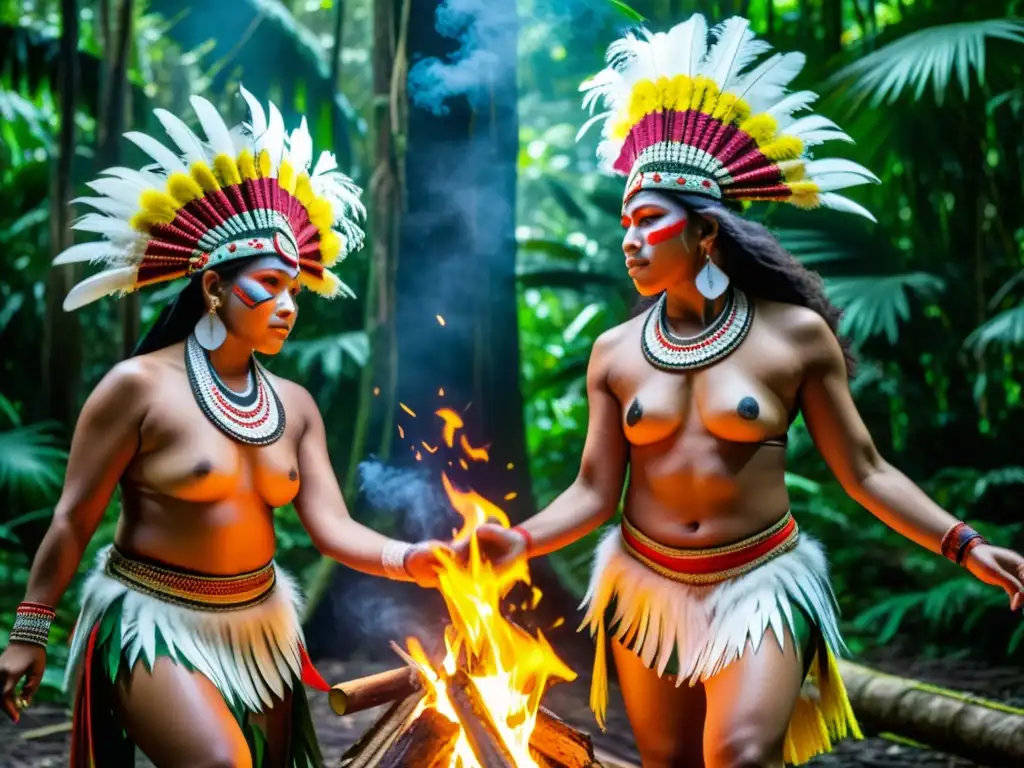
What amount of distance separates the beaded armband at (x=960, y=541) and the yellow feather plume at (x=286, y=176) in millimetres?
1854

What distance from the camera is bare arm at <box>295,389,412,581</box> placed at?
2.72m

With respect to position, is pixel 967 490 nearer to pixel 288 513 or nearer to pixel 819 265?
pixel 819 265

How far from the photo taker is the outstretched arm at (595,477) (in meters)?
2.79

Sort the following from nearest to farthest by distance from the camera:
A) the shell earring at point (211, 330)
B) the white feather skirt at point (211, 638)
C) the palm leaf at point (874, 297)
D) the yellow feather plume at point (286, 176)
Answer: the white feather skirt at point (211, 638) → the shell earring at point (211, 330) → the yellow feather plume at point (286, 176) → the palm leaf at point (874, 297)

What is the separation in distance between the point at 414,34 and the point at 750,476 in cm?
235

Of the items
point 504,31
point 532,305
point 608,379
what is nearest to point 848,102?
point 504,31

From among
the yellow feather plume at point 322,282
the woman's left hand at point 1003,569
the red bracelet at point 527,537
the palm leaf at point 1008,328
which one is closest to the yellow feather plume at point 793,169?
the woman's left hand at point 1003,569

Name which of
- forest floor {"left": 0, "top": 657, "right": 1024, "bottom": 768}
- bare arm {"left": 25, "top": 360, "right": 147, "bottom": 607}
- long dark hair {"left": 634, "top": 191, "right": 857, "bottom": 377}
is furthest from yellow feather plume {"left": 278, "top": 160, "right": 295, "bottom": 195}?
forest floor {"left": 0, "top": 657, "right": 1024, "bottom": 768}

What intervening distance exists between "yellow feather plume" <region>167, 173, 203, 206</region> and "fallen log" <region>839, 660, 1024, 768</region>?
125 inches

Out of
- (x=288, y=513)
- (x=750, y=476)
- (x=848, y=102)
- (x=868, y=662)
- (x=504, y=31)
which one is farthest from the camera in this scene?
(x=288, y=513)

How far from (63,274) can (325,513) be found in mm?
3820

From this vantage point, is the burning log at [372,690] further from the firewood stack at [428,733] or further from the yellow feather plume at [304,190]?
the yellow feather plume at [304,190]

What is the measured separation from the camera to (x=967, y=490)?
6184 millimetres

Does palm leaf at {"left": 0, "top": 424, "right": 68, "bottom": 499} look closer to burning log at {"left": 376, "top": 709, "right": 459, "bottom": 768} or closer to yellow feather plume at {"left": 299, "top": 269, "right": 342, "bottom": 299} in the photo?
yellow feather plume at {"left": 299, "top": 269, "right": 342, "bottom": 299}
